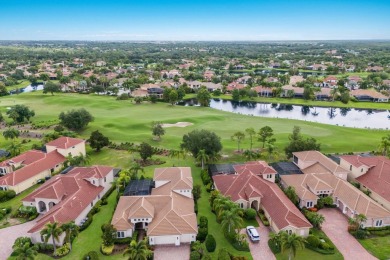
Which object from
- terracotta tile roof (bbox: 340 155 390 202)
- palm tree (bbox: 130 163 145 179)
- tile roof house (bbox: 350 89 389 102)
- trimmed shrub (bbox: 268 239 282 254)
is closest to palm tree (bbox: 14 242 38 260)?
palm tree (bbox: 130 163 145 179)

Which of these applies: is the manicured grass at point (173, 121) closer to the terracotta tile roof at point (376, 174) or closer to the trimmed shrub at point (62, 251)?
the terracotta tile roof at point (376, 174)

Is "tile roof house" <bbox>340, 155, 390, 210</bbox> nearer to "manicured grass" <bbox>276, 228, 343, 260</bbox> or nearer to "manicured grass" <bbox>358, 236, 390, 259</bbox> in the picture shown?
"manicured grass" <bbox>358, 236, 390, 259</bbox>

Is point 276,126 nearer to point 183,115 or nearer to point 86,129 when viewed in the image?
point 183,115

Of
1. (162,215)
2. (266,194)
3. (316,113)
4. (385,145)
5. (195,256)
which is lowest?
(316,113)

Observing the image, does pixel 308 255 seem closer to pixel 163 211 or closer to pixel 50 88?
pixel 163 211

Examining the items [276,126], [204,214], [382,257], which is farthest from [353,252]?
[276,126]

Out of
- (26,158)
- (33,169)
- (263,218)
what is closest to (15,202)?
(33,169)
